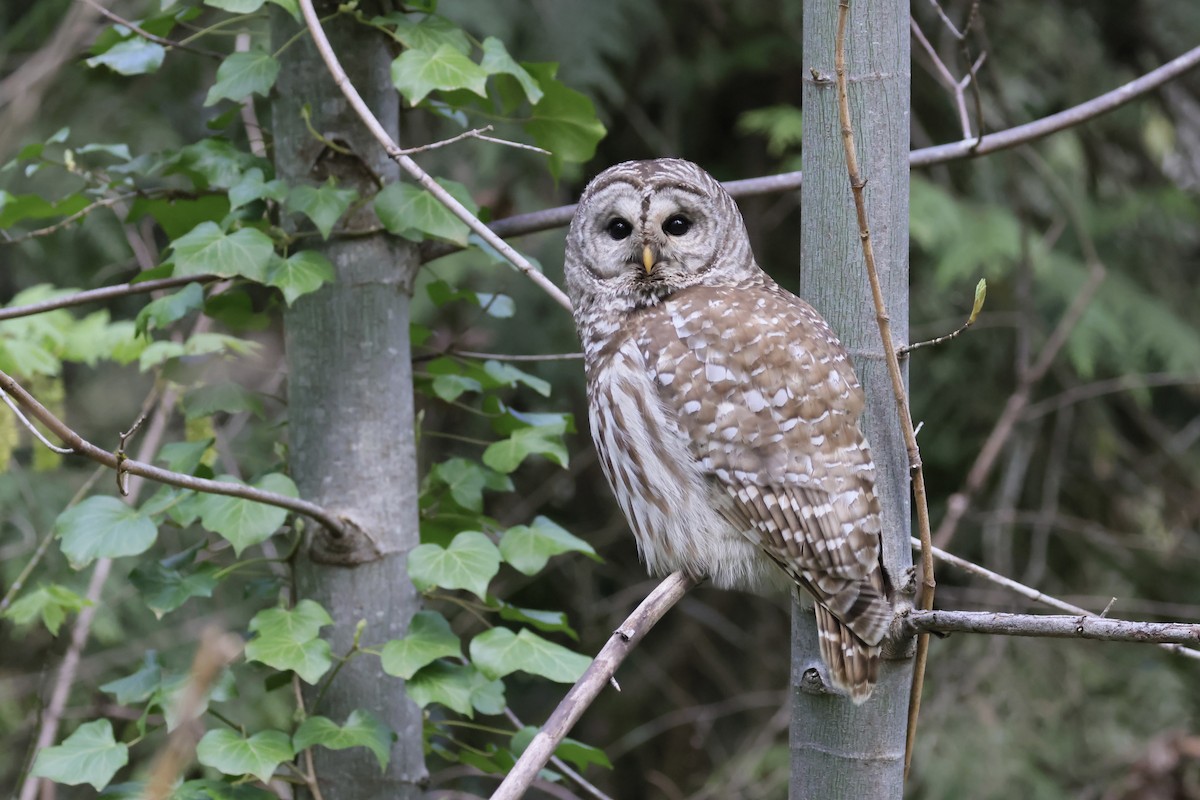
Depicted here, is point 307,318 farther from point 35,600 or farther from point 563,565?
point 563,565

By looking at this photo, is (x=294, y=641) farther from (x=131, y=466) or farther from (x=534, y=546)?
(x=131, y=466)

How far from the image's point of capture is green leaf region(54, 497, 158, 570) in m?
1.79

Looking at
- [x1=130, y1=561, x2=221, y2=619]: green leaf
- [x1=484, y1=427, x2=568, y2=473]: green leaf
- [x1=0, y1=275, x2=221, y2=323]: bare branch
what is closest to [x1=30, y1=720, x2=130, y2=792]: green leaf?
[x1=130, y1=561, x2=221, y2=619]: green leaf

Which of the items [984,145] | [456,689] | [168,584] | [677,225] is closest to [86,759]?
[168,584]

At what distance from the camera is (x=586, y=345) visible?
2.29 metres

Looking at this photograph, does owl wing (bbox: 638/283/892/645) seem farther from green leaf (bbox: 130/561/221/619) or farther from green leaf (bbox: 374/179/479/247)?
green leaf (bbox: 130/561/221/619)

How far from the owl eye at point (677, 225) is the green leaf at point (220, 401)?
82 cm

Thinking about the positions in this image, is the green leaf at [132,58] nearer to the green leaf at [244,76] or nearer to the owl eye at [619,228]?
the green leaf at [244,76]

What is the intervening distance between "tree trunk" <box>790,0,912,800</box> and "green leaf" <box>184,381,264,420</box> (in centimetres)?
104

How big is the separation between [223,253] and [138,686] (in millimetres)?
705

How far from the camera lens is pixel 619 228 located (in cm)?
226

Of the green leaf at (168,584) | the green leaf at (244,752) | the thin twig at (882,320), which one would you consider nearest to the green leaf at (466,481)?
the green leaf at (168,584)

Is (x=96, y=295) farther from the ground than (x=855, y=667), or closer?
farther from the ground

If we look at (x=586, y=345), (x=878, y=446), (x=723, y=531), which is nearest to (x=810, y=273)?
(x=878, y=446)
